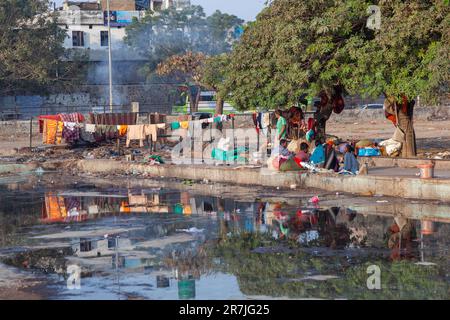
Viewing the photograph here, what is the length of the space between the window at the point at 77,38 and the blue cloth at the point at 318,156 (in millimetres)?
50196

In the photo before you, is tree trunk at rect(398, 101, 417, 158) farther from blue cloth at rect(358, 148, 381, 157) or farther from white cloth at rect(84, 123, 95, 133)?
white cloth at rect(84, 123, 95, 133)

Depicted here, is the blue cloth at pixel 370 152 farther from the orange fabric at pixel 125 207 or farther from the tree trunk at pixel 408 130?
the orange fabric at pixel 125 207

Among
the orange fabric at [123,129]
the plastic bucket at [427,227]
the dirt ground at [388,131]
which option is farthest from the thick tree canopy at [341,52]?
the orange fabric at [123,129]

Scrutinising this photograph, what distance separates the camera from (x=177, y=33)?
2744 inches

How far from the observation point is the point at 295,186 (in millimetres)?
21734

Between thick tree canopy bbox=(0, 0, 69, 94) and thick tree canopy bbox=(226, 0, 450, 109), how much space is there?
90.4 feet

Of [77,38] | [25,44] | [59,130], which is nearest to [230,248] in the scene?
[59,130]

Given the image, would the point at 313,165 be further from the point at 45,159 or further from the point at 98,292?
the point at 45,159

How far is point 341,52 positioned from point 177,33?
47.0 m

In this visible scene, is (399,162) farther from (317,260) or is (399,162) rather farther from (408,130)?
(317,260)

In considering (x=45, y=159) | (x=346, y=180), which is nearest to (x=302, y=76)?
(x=346, y=180)

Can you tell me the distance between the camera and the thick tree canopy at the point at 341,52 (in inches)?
864

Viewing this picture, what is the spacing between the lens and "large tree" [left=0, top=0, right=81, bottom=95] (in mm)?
51844
